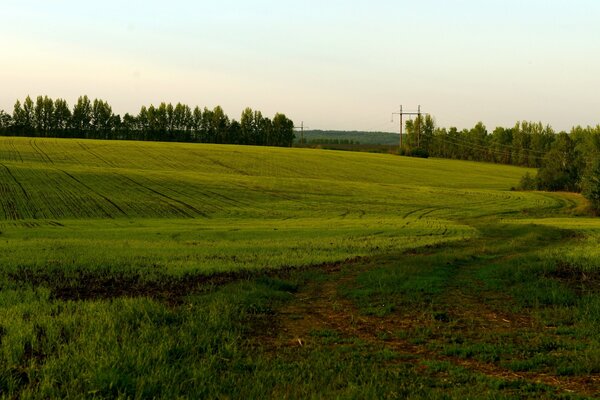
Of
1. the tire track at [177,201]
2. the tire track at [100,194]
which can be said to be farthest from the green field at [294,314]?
the tire track at [177,201]

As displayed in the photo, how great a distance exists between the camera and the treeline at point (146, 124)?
160250mm

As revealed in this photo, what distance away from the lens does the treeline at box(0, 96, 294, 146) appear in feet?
526

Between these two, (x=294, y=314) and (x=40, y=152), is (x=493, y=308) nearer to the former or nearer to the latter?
(x=294, y=314)

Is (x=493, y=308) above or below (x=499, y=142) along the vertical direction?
below

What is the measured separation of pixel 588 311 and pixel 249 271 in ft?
31.6

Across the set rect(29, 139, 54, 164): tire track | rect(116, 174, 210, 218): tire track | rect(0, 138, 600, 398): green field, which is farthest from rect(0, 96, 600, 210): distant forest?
rect(0, 138, 600, 398): green field

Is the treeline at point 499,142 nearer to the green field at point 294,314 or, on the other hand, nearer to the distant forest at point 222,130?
the distant forest at point 222,130

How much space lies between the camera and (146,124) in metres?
169

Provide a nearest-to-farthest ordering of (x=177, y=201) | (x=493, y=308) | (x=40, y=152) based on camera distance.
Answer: (x=493, y=308), (x=177, y=201), (x=40, y=152)

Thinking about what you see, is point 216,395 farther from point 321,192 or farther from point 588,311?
point 321,192

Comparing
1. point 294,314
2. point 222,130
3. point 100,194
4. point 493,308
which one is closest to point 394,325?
point 294,314

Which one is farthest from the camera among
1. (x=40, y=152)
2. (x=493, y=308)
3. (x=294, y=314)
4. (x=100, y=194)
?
(x=40, y=152)

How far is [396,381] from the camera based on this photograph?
6.95 metres

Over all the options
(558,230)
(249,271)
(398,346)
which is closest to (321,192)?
(558,230)
